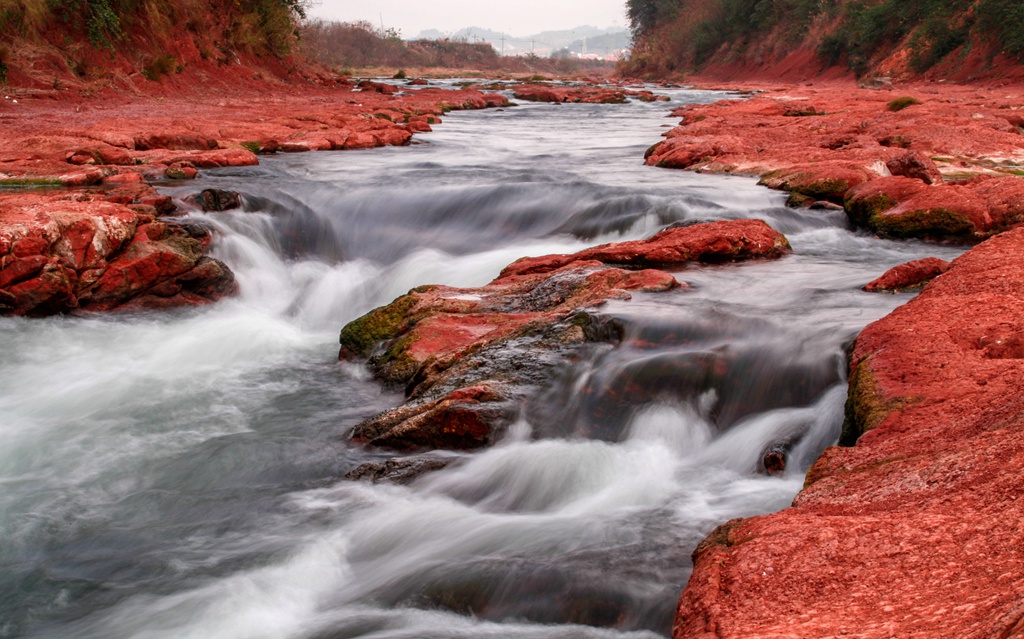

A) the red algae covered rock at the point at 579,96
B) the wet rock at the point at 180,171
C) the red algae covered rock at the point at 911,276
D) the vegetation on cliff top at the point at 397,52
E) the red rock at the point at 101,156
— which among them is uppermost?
the vegetation on cliff top at the point at 397,52

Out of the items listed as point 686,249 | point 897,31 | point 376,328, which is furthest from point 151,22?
point 897,31

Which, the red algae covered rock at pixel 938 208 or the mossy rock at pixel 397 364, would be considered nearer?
the mossy rock at pixel 397 364

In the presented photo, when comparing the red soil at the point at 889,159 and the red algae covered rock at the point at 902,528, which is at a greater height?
the red soil at the point at 889,159

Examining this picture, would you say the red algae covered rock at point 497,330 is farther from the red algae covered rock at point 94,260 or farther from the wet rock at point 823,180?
the wet rock at point 823,180

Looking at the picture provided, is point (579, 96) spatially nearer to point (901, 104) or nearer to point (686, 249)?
point (901, 104)

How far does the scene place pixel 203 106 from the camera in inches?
788

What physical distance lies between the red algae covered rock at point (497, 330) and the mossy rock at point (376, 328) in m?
0.01

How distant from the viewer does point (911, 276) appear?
6789mm

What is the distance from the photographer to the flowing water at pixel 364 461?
4.07m

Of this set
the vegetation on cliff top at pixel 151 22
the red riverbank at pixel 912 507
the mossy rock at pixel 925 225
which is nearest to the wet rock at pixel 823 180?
the mossy rock at pixel 925 225

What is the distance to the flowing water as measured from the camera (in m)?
4.07

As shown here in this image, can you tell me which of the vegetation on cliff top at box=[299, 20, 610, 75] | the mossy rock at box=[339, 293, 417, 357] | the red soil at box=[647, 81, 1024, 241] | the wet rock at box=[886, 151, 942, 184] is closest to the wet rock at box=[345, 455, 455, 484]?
the mossy rock at box=[339, 293, 417, 357]

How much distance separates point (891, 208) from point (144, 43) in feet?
65.5

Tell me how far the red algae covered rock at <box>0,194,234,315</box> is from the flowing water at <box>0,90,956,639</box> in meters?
0.24
